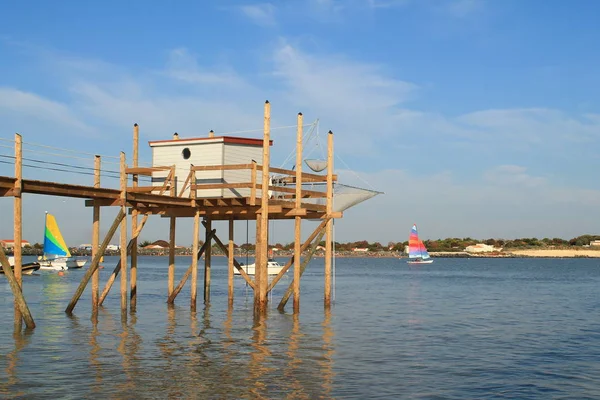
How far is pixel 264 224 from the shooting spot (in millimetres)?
25828

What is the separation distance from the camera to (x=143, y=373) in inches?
649

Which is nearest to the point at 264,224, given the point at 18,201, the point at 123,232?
the point at 123,232

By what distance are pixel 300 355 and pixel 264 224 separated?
7.28 metres

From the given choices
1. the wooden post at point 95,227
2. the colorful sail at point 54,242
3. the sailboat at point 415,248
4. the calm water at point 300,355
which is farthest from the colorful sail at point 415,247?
the wooden post at point 95,227

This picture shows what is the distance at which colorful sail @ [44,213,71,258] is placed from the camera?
7543 centimetres

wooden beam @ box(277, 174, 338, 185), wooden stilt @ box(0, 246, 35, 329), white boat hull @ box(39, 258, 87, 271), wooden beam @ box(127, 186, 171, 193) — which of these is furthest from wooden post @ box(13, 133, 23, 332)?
white boat hull @ box(39, 258, 87, 271)

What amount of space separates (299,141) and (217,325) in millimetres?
7444

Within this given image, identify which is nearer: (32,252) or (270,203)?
(270,203)

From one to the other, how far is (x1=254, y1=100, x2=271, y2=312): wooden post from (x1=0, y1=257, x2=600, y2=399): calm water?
1.13 metres

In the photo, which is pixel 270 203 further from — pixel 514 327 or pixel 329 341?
pixel 514 327

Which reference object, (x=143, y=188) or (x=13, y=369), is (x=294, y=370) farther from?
(x=143, y=188)

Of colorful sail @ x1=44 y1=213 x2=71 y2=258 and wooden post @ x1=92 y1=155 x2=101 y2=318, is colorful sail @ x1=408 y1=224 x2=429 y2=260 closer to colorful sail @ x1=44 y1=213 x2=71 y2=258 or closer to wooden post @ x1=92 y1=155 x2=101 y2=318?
colorful sail @ x1=44 y1=213 x2=71 y2=258

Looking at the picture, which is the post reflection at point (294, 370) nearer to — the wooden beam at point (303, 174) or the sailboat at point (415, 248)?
the wooden beam at point (303, 174)

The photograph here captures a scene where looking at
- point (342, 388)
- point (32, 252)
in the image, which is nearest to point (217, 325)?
point (342, 388)
